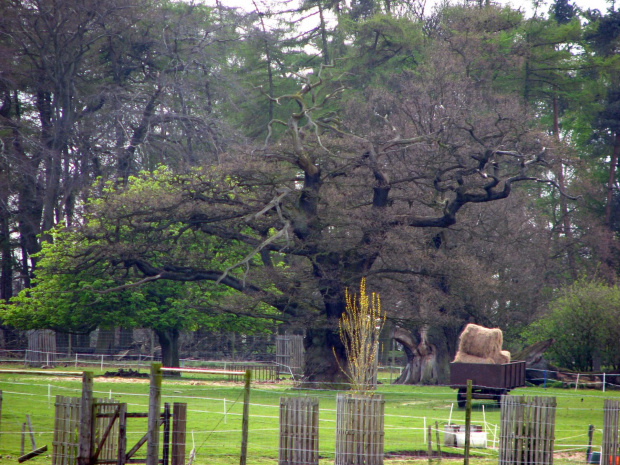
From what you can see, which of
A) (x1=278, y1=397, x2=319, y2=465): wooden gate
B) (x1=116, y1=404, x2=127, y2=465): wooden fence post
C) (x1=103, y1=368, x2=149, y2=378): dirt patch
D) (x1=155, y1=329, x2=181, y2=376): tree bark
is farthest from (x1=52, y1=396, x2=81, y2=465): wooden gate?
(x1=155, y1=329, x2=181, y2=376): tree bark

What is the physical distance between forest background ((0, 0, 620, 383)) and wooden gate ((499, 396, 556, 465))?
693 inches

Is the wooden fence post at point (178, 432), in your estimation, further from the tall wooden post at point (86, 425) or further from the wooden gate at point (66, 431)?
the wooden gate at point (66, 431)

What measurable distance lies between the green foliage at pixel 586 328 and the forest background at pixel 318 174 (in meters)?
0.10

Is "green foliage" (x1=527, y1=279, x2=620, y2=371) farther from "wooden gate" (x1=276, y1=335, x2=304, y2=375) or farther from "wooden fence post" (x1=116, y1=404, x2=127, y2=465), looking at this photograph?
"wooden fence post" (x1=116, y1=404, x2=127, y2=465)

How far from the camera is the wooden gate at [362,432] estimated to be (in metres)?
10.6

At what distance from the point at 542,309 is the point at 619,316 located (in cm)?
694

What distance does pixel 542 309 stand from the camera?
127 ft

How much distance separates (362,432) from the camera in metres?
10.7

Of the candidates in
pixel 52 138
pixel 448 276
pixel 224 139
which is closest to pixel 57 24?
pixel 52 138

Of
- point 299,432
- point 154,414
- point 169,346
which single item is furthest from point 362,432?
point 169,346

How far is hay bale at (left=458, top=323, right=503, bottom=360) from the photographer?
25.6 m

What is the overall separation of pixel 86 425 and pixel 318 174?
21.3m

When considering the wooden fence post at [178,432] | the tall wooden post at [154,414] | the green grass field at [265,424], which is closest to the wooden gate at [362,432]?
the green grass field at [265,424]

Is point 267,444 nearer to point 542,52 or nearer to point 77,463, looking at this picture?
point 77,463
